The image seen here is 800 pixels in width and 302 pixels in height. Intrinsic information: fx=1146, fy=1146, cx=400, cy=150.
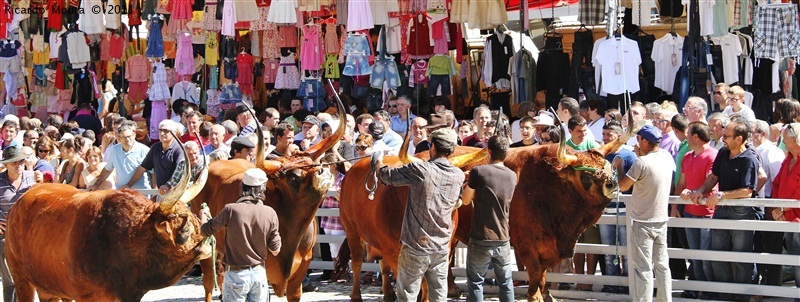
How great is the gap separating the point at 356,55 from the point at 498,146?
8.34m

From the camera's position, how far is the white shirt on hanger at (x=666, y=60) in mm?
15336

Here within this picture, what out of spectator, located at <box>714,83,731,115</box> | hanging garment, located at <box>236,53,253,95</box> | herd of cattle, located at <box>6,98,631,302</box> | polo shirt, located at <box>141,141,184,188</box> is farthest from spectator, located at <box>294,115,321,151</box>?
hanging garment, located at <box>236,53,253,95</box>

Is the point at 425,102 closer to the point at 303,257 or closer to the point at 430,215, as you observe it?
the point at 303,257

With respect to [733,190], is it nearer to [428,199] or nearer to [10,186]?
[428,199]

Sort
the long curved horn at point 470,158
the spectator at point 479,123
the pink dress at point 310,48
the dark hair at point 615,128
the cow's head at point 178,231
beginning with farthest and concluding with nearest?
the pink dress at point 310,48, the spectator at point 479,123, the dark hair at point 615,128, the long curved horn at point 470,158, the cow's head at point 178,231

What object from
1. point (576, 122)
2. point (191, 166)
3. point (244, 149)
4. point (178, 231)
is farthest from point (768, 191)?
point (178, 231)

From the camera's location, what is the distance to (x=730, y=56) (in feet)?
49.2

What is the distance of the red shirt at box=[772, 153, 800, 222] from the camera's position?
10117mm

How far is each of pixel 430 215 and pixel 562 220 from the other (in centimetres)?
182

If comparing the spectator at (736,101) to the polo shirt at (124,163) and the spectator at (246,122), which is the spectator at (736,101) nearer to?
the spectator at (246,122)

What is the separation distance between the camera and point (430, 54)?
56.9 ft

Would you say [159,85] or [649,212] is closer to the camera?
[649,212]

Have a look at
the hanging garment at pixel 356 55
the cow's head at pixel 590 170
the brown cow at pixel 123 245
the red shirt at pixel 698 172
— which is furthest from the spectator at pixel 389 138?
the brown cow at pixel 123 245

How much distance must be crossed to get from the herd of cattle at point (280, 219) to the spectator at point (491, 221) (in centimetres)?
32
